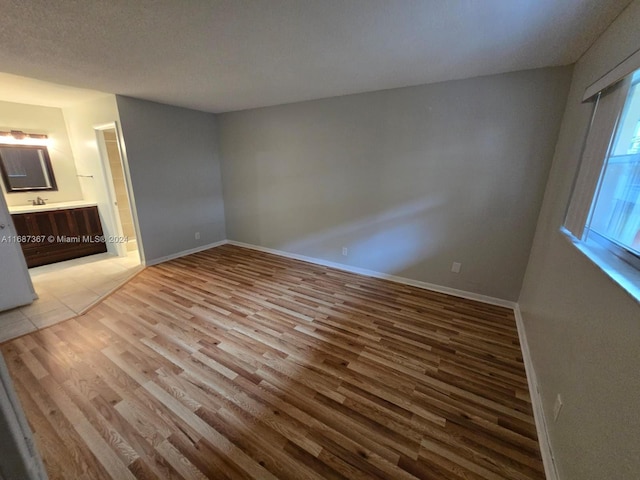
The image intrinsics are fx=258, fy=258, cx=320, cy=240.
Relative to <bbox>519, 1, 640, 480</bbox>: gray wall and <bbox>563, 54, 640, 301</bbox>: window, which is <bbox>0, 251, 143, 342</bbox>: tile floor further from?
<bbox>563, 54, 640, 301</bbox>: window

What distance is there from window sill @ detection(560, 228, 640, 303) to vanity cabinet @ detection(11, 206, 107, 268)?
19.2ft

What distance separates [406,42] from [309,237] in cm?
276

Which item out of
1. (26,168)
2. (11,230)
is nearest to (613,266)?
(11,230)

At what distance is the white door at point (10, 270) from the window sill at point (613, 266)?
184 inches

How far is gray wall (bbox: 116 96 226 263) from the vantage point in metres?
3.65

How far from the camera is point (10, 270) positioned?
271 cm

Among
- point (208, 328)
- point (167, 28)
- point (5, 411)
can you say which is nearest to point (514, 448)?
point (5, 411)

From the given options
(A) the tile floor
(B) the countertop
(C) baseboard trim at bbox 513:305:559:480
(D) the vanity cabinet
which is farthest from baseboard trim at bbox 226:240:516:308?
(B) the countertop

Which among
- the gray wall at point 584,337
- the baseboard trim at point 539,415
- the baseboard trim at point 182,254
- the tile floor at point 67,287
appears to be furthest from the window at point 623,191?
the baseboard trim at point 182,254

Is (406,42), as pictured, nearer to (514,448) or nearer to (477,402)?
(477,402)

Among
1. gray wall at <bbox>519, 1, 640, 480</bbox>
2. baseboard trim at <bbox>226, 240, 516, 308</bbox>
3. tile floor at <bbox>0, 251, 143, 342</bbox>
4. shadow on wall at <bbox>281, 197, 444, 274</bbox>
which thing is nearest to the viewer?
gray wall at <bbox>519, 1, 640, 480</bbox>

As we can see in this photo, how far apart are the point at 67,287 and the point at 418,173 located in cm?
457

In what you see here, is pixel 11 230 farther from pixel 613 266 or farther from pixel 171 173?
pixel 613 266

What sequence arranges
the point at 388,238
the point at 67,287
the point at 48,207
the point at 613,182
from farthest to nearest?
the point at 48,207 < the point at 388,238 < the point at 67,287 < the point at 613,182
